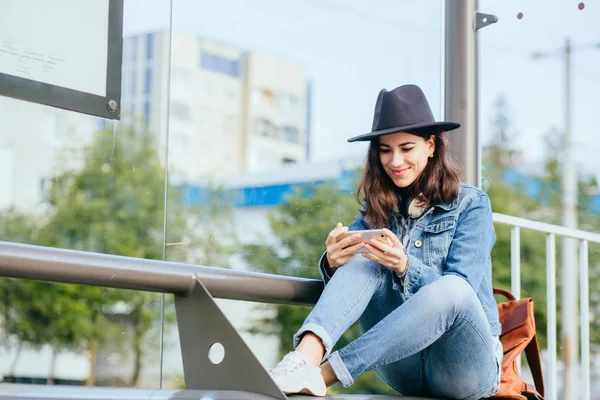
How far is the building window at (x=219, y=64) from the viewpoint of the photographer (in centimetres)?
577

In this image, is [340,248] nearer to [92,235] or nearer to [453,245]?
[453,245]

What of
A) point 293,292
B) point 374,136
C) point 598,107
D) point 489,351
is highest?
point 598,107

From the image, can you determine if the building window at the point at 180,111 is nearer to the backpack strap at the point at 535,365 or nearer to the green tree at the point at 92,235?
the green tree at the point at 92,235

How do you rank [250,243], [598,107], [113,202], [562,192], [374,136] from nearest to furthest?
[374,136] → [250,243] → [113,202] → [562,192] → [598,107]

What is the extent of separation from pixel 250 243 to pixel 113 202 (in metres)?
2.98

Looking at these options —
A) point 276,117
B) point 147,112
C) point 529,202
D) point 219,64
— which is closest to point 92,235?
point 147,112

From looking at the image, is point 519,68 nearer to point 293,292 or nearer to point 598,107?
point 598,107

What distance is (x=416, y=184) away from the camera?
2.08 meters

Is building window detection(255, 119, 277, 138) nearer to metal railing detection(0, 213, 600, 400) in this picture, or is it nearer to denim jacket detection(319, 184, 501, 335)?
denim jacket detection(319, 184, 501, 335)

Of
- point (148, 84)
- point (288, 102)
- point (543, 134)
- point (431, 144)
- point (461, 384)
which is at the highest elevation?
point (543, 134)

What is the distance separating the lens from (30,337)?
7.71 meters

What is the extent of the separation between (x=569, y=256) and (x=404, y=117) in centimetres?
727

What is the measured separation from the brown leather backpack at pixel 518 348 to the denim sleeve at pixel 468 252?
0.56 feet

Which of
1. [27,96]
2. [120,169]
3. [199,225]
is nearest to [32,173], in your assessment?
[120,169]
